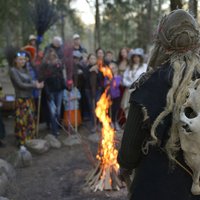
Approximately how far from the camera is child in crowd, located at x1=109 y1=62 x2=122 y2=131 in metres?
7.99

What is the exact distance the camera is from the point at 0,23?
8.62 m

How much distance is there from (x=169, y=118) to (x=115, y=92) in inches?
243

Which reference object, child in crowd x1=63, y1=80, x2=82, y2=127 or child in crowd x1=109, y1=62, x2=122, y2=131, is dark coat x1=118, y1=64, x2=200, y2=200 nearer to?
child in crowd x1=109, y1=62, x2=122, y2=131

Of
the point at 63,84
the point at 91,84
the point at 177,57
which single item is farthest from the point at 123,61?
the point at 177,57

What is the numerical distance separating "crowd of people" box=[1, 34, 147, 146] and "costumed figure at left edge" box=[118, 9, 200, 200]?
512cm

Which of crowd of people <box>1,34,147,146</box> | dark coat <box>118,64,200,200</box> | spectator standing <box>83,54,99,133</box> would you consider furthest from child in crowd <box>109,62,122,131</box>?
dark coat <box>118,64,200,200</box>

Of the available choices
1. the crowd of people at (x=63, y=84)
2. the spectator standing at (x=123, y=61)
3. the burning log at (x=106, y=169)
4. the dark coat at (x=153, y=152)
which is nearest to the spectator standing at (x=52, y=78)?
the crowd of people at (x=63, y=84)

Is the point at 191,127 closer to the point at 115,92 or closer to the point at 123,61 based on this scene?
the point at 115,92

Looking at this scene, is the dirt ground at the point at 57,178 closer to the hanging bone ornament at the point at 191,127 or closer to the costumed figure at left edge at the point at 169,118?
the costumed figure at left edge at the point at 169,118

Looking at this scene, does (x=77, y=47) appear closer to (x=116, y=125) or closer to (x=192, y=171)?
(x=116, y=125)

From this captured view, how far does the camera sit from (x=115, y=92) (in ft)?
26.6

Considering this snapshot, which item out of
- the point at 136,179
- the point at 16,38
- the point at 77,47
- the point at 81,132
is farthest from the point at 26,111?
the point at 16,38

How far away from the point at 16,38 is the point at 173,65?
16662 mm

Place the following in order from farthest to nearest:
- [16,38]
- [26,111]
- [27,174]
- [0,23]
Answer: [16,38] → [0,23] → [26,111] → [27,174]
